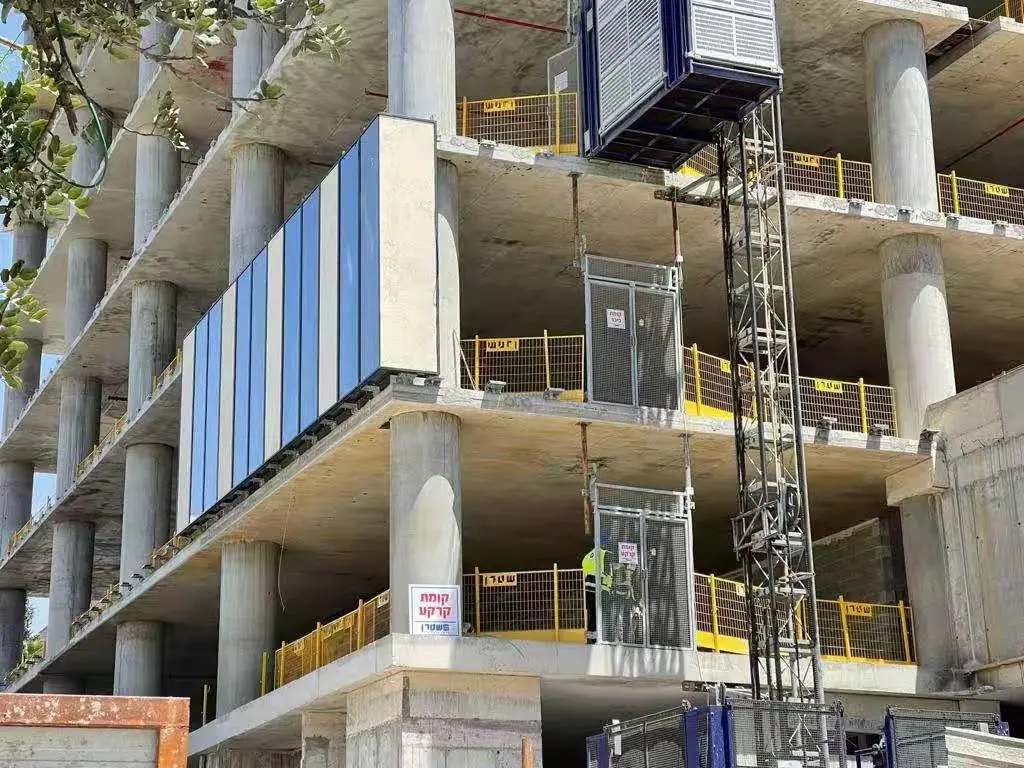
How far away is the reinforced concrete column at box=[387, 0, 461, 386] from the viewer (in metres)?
31.0

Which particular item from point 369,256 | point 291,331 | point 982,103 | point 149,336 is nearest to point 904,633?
point 369,256

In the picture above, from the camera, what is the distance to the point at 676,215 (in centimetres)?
3325

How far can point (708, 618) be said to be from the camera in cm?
3141

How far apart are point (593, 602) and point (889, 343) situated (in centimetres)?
944

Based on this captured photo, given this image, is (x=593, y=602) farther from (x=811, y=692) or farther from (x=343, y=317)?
(x=343, y=317)

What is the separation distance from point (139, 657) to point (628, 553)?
20970 mm

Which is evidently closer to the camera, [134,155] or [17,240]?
[134,155]

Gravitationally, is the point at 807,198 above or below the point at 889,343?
above

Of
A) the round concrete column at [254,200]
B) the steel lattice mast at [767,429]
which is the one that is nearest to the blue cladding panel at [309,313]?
the round concrete column at [254,200]

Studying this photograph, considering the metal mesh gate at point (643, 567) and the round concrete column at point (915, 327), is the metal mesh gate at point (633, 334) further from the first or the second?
the round concrete column at point (915, 327)

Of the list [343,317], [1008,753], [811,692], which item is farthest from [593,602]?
[1008,753]

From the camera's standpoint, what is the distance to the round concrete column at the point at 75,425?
55.8 metres

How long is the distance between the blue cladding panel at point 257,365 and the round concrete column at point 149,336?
12.1 meters

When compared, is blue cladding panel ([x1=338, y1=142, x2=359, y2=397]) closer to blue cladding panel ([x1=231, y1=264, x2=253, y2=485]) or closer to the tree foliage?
blue cladding panel ([x1=231, y1=264, x2=253, y2=485])
